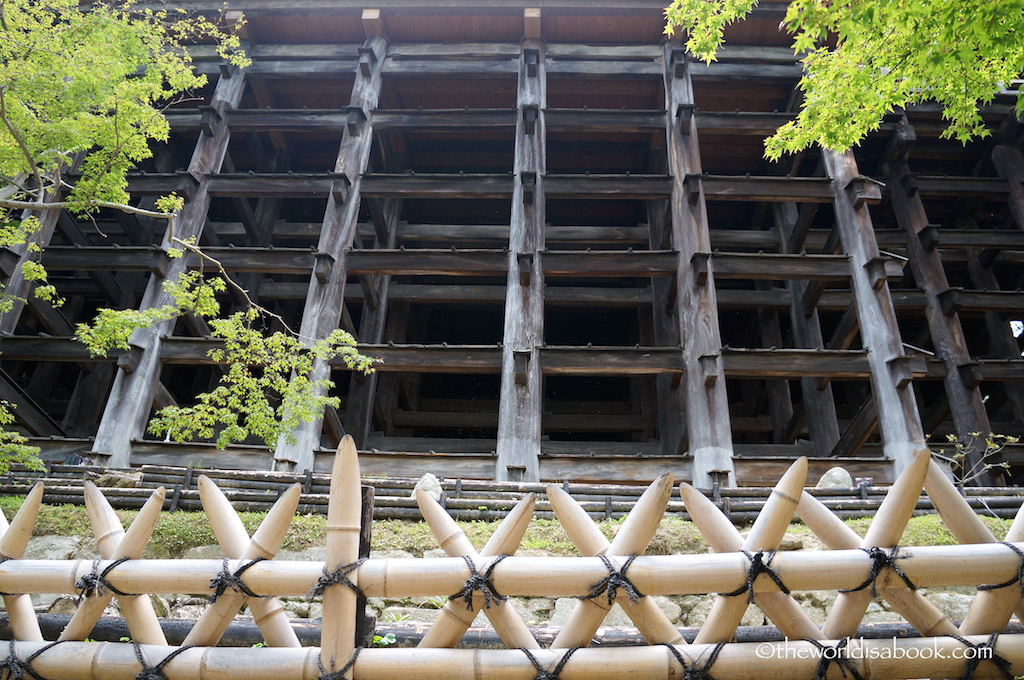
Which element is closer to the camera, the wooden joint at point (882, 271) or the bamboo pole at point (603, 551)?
the bamboo pole at point (603, 551)

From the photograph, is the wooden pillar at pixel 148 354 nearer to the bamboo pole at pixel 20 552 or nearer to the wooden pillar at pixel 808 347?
the bamboo pole at pixel 20 552

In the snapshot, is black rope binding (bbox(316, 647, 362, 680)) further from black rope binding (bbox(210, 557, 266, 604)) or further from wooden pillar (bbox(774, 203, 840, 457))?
wooden pillar (bbox(774, 203, 840, 457))

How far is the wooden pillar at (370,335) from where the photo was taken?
15578mm

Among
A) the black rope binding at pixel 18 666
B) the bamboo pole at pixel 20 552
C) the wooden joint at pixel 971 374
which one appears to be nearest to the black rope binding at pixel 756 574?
the black rope binding at pixel 18 666

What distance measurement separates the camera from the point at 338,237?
14.5 metres

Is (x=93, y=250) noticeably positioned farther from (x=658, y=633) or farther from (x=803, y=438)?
(x=803, y=438)

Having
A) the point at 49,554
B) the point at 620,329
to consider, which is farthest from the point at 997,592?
the point at 620,329

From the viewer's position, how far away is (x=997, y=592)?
3.05 metres

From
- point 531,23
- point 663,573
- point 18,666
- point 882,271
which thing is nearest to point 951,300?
point 882,271

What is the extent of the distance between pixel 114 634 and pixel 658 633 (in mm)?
2893

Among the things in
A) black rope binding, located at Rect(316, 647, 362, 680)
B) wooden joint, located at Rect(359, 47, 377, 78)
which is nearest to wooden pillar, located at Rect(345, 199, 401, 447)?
wooden joint, located at Rect(359, 47, 377, 78)

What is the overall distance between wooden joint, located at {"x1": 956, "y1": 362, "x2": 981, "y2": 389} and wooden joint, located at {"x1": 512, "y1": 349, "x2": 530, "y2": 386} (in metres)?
10.5

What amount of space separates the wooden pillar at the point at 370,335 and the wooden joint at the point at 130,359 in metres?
4.61

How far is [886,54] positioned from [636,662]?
5.32 m
